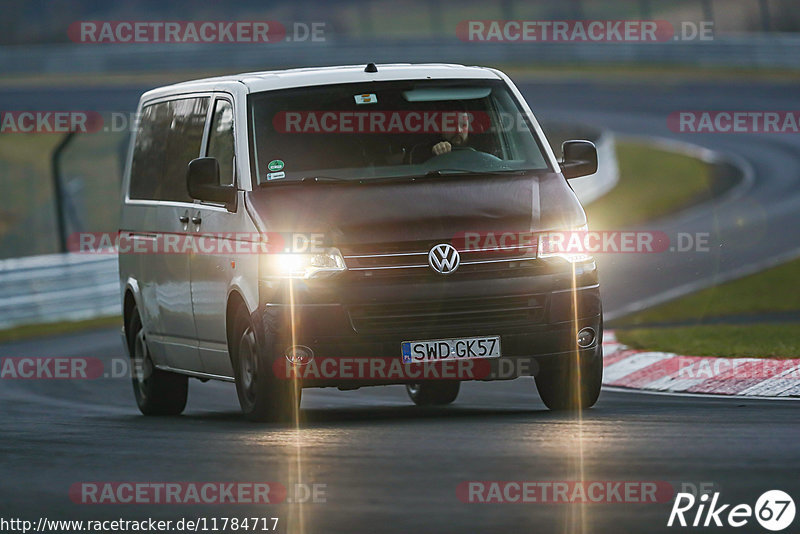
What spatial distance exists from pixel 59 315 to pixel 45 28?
37.3 metres

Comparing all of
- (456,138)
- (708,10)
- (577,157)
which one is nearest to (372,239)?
(456,138)

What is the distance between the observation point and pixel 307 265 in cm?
927

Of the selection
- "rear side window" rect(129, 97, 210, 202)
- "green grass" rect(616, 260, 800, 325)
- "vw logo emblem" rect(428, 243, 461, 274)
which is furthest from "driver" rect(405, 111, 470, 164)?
"green grass" rect(616, 260, 800, 325)

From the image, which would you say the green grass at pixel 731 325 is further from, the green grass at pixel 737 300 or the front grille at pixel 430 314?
the front grille at pixel 430 314

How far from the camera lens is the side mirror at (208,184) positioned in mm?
9906

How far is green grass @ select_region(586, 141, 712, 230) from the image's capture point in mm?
29453

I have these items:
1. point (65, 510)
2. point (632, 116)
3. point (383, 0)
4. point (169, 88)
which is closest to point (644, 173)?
point (632, 116)

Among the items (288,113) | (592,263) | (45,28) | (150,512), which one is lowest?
(150,512)

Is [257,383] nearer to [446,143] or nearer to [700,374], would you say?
[446,143]

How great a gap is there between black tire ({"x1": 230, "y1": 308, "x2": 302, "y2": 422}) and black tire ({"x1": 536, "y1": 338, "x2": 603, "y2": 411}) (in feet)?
4.45

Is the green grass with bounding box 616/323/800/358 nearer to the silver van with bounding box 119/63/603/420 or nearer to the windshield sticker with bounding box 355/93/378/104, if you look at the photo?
the silver van with bounding box 119/63/603/420

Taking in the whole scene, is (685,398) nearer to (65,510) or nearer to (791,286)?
(65,510)

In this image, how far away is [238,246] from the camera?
9.74 metres

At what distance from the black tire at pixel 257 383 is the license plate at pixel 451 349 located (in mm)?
656
